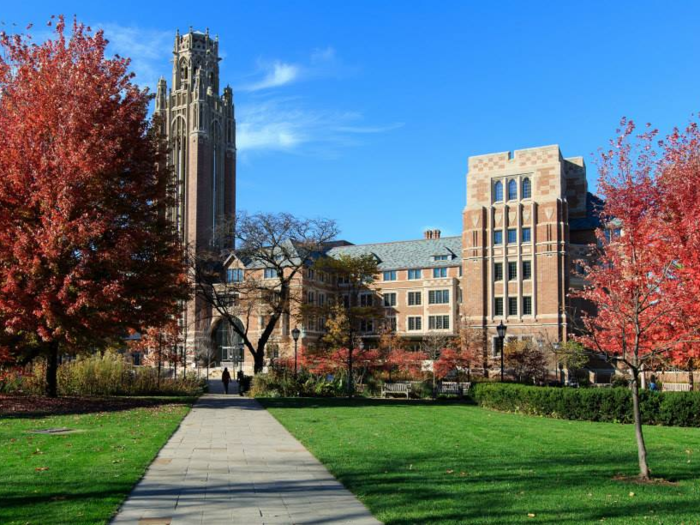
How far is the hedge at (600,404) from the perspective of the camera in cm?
2109

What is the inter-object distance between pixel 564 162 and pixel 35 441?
6302 centimetres

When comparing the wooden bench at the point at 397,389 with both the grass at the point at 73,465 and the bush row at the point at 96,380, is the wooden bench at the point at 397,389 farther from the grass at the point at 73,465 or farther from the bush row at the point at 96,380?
the grass at the point at 73,465

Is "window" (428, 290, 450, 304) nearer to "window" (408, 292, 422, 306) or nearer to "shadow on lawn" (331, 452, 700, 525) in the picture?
"window" (408, 292, 422, 306)

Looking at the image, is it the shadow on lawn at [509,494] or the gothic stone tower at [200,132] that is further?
the gothic stone tower at [200,132]

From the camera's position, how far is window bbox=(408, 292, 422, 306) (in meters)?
77.8

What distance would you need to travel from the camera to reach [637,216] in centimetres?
2345

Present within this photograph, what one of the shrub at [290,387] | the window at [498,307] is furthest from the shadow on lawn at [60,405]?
the window at [498,307]

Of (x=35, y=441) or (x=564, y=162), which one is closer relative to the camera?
(x=35, y=441)

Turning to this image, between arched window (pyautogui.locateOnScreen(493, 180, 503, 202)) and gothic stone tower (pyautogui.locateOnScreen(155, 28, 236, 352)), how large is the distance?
39.7 meters

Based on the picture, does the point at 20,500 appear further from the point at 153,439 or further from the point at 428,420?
the point at 428,420

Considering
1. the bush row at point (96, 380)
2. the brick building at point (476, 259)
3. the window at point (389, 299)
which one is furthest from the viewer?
the window at point (389, 299)

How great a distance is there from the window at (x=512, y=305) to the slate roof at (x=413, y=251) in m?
11.3

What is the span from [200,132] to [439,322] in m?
42.8

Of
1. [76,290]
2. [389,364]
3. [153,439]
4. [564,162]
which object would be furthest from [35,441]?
[564,162]
